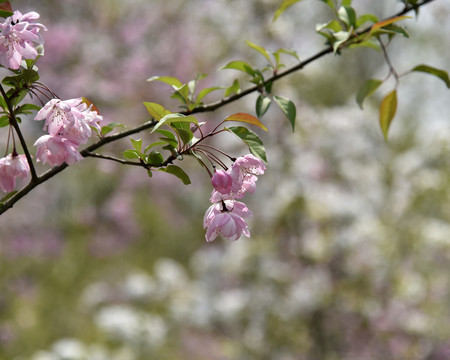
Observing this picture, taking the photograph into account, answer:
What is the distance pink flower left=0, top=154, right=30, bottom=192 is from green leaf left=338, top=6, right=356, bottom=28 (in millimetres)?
531

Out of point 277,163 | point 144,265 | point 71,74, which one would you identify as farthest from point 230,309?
point 144,265

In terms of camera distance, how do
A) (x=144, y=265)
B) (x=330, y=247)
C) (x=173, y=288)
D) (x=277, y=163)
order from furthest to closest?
(x=144, y=265), (x=173, y=288), (x=277, y=163), (x=330, y=247)

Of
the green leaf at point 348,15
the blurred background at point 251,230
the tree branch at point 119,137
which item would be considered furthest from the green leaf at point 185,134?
the blurred background at point 251,230

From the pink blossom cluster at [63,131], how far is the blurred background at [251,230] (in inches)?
77.0

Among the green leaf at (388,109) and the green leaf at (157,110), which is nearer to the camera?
the green leaf at (157,110)

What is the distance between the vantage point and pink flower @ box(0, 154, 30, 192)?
724 mm

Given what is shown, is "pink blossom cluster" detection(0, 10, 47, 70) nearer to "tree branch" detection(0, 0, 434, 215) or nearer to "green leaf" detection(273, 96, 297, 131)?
"tree branch" detection(0, 0, 434, 215)

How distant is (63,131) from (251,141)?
0.76 feet

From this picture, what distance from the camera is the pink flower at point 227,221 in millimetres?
679

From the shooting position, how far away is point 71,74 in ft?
13.3

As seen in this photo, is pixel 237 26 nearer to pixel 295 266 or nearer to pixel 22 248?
pixel 295 266

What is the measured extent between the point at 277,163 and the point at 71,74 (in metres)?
1.92

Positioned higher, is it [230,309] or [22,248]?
[22,248]

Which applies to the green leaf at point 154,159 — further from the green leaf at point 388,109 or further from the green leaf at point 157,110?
the green leaf at point 388,109
